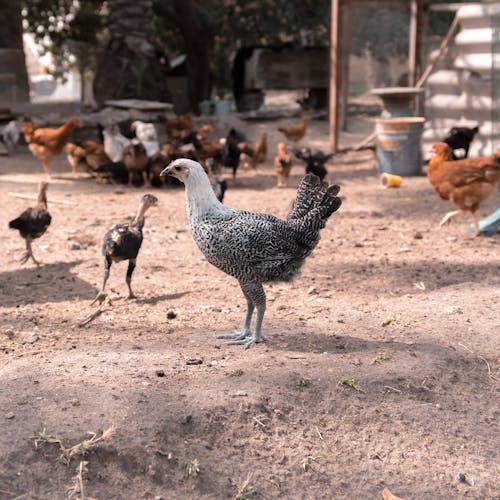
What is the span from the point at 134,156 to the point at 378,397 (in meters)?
8.00

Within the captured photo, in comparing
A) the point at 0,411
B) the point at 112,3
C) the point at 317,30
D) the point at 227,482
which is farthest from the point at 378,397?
the point at 317,30

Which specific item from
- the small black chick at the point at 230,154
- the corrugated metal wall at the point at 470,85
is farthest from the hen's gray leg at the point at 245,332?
the corrugated metal wall at the point at 470,85

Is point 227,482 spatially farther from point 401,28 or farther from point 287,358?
point 401,28

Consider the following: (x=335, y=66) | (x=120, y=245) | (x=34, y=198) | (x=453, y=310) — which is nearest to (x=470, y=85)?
(x=335, y=66)

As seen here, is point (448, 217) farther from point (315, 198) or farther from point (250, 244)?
point (250, 244)

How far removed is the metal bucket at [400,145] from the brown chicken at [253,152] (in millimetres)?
2022

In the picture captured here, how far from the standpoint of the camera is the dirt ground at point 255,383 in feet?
12.4

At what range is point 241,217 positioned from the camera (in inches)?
194

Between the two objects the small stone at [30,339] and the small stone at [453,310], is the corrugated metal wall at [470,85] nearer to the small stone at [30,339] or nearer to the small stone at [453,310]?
the small stone at [453,310]

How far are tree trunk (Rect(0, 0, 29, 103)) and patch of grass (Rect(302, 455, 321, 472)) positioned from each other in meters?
16.2

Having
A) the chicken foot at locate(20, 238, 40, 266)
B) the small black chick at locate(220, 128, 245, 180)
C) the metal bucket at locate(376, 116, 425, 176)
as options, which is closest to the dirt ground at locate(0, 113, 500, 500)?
the chicken foot at locate(20, 238, 40, 266)

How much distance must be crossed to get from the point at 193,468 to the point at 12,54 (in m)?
17.2

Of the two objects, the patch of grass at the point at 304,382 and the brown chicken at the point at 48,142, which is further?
the brown chicken at the point at 48,142

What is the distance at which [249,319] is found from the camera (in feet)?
17.0
